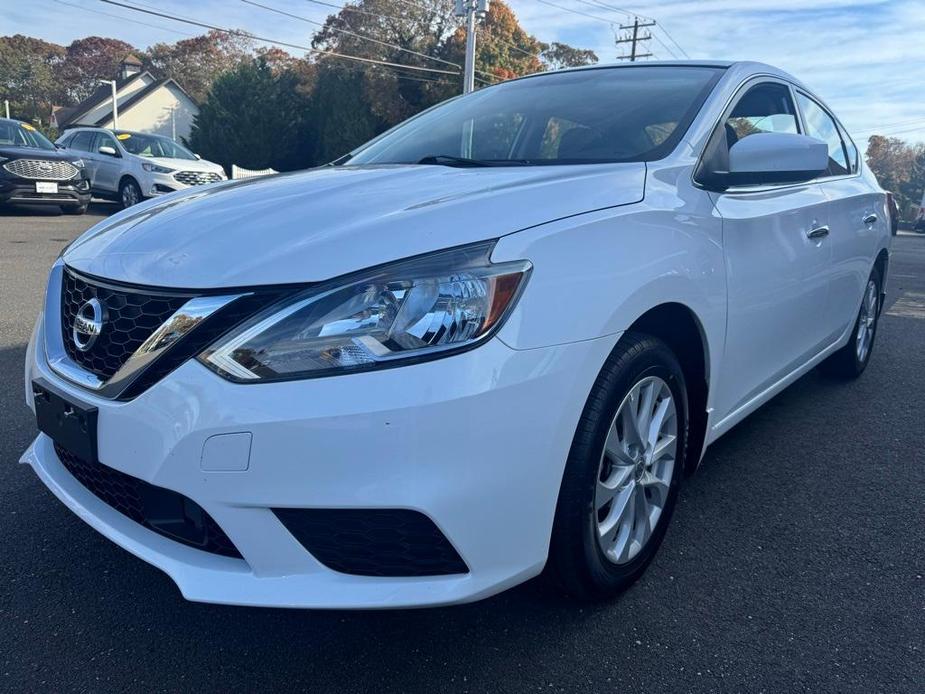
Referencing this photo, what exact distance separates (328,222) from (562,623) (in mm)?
1234

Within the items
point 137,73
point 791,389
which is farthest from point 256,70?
point 791,389

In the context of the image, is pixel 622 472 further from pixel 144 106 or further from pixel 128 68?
pixel 128 68

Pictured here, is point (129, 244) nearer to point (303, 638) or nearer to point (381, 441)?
point (381, 441)

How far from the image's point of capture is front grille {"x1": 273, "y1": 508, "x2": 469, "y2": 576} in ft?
5.19

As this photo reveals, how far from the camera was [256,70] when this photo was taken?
36.1 meters

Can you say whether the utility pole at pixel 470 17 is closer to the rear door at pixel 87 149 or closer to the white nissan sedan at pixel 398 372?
the rear door at pixel 87 149

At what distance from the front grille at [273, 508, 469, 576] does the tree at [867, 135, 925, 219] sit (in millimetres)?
73635

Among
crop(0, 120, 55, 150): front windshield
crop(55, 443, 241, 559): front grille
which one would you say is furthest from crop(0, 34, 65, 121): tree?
crop(55, 443, 241, 559): front grille

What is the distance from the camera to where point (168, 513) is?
1.73 m

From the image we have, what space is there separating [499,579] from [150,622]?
3.25 ft

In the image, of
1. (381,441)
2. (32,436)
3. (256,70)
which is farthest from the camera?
(256,70)

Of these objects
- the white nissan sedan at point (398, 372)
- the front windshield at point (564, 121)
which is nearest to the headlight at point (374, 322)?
the white nissan sedan at point (398, 372)

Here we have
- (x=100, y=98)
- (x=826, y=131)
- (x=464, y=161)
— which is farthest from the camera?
(x=100, y=98)

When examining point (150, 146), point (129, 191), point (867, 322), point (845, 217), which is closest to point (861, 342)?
point (867, 322)
